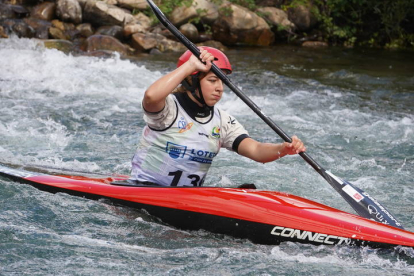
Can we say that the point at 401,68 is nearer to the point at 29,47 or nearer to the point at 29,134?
the point at 29,47

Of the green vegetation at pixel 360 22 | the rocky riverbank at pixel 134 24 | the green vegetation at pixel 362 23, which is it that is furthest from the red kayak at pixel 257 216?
the green vegetation at pixel 362 23

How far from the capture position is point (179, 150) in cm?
343

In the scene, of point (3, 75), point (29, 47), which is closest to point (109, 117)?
point (3, 75)

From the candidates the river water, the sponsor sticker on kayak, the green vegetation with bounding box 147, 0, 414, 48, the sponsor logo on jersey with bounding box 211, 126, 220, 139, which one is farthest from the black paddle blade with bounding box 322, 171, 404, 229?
the green vegetation with bounding box 147, 0, 414, 48

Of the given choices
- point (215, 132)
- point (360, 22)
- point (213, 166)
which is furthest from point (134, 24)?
point (215, 132)

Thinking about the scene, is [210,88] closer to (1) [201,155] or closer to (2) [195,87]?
(2) [195,87]

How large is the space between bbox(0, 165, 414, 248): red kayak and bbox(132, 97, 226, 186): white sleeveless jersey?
0.11m

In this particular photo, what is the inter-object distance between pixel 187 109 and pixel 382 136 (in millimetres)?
3670

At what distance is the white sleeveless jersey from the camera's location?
11.2ft

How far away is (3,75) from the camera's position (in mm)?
8555

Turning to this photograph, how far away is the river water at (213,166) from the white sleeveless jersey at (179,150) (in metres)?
0.30

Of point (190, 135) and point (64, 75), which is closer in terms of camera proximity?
point (190, 135)

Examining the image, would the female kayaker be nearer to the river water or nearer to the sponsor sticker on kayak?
the river water

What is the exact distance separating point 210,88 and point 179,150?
0.42 meters
